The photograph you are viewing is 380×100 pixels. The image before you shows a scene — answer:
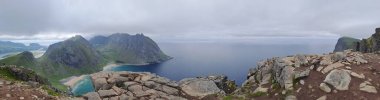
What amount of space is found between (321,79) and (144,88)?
21941 millimetres

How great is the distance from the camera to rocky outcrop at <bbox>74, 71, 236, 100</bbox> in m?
38.0

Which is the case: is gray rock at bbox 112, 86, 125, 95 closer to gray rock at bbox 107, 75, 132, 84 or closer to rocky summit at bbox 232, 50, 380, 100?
gray rock at bbox 107, 75, 132, 84

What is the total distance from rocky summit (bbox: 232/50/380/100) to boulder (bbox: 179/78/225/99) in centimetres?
368

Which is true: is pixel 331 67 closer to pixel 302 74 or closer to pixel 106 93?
pixel 302 74

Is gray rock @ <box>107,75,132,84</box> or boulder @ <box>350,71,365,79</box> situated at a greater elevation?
boulder @ <box>350,71,365,79</box>

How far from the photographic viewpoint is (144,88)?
134 feet

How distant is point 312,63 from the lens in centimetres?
4059

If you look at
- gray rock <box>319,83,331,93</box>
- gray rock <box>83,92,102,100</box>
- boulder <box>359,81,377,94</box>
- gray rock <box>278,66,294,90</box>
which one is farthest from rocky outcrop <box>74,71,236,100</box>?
boulder <box>359,81,377,94</box>

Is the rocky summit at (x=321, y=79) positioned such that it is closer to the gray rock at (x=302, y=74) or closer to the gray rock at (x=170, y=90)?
the gray rock at (x=302, y=74)

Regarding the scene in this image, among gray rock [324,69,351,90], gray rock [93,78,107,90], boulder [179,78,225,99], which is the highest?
gray rock [324,69,351,90]

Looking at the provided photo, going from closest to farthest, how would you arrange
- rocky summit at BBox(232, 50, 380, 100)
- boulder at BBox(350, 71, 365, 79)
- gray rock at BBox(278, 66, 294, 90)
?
rocky summit at BBox(232, 50, 380, 100) → boulder at BBox(350, 71, 365, 79) → gray rock at BBox(278, 66, 294, 90)

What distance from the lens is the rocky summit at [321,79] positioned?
3250cm

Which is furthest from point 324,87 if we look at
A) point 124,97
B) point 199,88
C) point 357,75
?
point 124,97

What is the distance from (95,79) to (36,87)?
9145 mm
